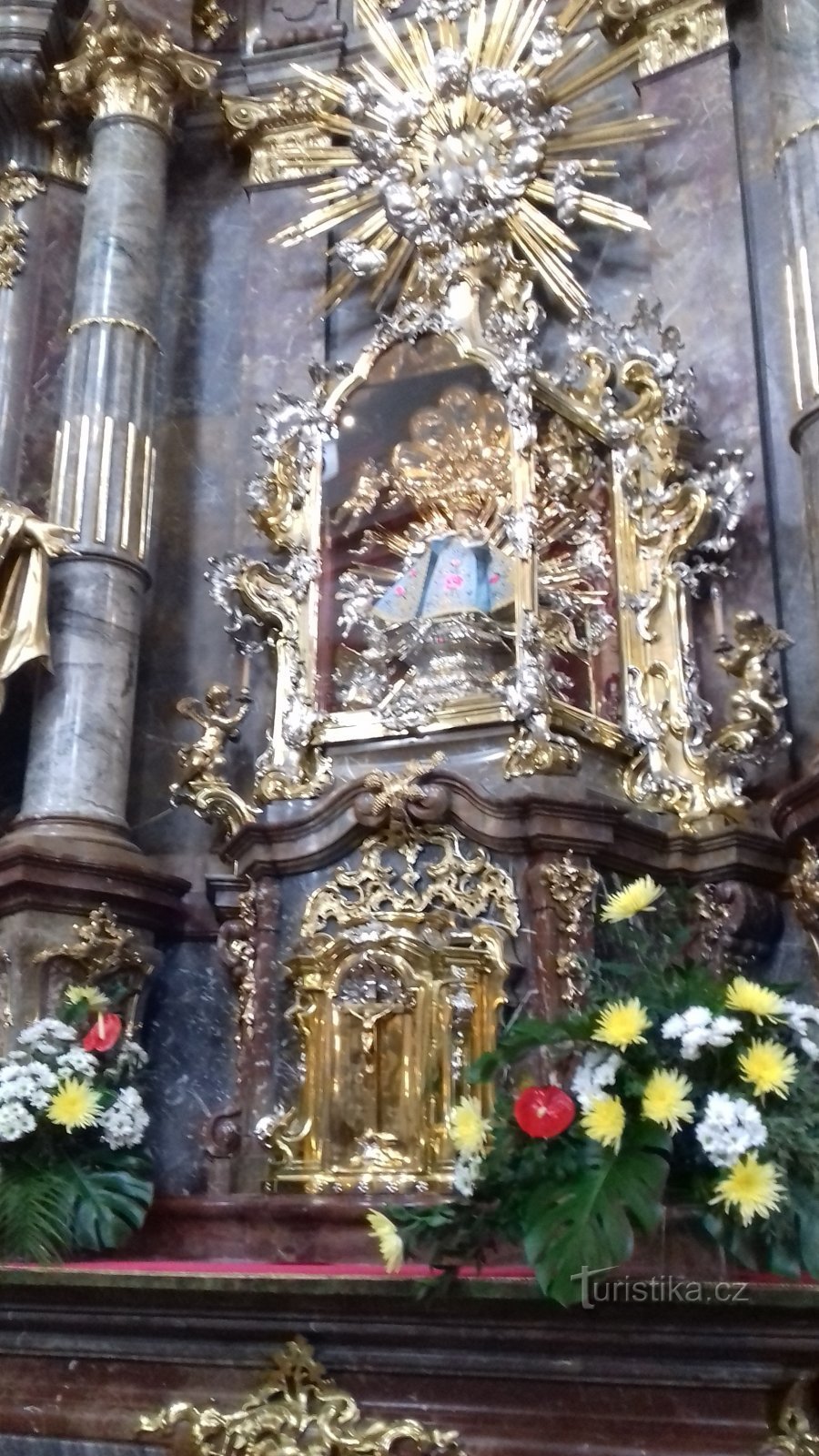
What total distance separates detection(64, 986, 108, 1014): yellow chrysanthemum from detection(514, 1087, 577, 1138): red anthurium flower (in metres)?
2.72

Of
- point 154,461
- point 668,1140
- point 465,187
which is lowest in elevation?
point 668,1140

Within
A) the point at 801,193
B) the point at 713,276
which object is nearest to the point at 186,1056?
the point at 713,276

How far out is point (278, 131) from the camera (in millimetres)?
8984

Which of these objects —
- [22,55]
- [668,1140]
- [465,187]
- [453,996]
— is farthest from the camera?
[22,55]

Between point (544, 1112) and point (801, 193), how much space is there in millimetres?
4710

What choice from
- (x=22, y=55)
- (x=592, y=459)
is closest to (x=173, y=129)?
(x=22, y=55)

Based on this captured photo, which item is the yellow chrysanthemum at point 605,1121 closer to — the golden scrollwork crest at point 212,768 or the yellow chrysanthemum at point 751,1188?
the yellow chrysanthemum at point 751,1188

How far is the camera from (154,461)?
26.2ft

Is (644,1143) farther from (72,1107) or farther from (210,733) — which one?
(210,733)

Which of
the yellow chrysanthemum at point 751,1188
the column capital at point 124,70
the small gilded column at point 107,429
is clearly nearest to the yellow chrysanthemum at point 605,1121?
the yellow chrysanthemum at point 751,1188

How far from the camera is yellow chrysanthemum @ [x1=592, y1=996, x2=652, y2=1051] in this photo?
12.5ft

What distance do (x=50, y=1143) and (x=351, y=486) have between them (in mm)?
3496

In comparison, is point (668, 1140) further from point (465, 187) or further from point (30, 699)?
point (465, 187)

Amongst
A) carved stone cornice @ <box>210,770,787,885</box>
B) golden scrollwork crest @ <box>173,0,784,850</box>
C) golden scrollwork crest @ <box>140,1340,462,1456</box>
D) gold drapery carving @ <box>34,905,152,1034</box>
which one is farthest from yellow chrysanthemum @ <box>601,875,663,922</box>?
gold drapery carving @ <box>34,905,152,1034</box>
